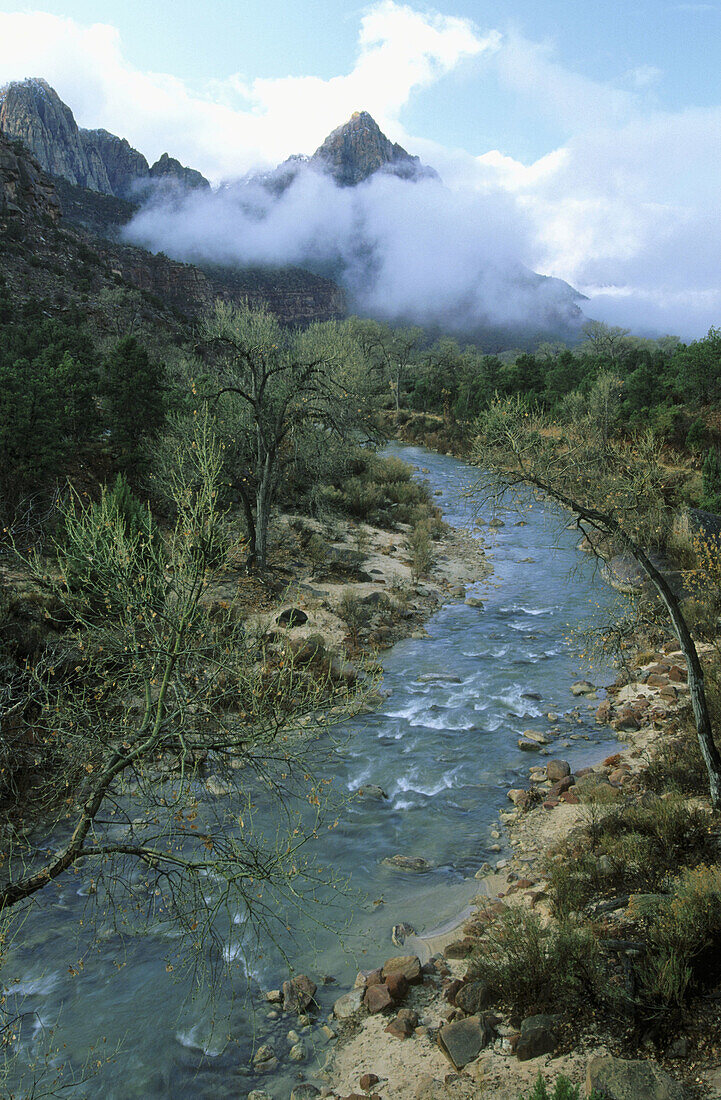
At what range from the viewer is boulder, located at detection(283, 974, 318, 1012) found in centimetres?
641

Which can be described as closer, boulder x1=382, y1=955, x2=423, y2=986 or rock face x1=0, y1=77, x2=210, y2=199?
boulder x1=382, y1=955, x2=423, y2=986

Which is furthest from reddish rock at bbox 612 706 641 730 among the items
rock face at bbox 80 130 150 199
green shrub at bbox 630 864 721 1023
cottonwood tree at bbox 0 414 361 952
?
rock face at bbox 80 130 150 199

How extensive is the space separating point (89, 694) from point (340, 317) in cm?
15036

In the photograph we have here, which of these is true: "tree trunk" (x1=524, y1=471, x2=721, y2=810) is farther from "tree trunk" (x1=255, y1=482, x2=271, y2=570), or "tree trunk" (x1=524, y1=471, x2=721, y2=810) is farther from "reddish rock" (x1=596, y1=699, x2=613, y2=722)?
"tree trunk" (x1=255, y1=482, x2=271, y2=570)

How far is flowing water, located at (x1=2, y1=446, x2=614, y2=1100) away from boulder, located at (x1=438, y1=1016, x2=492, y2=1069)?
49.3 inches

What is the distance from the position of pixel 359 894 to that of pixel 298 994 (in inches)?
69.3

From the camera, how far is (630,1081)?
4.38m

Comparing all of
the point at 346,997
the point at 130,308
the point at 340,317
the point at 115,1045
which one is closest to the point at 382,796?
the point at 346,997

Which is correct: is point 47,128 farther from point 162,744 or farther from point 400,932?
point 400,932

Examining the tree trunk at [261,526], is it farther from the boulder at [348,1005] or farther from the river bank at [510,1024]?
the boulder at [348,1005]

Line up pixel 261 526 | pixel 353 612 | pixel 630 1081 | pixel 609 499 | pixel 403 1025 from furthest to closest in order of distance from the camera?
1. pixel 261 526
2. pixel 353 612
3. pixel 609 499
4. pixel 403 1025
5. pixel 630 1081

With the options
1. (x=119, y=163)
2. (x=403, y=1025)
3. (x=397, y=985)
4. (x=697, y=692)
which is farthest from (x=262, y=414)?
(x=119, y=163)

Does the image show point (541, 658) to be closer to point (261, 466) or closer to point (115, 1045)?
point (261, 466)

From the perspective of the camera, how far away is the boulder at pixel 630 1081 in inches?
167
